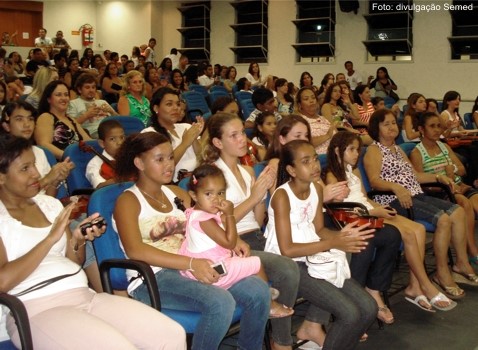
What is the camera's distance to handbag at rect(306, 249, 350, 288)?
2750 millimetres

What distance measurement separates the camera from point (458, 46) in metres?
12.5

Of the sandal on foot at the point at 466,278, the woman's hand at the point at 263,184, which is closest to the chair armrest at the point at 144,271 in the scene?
the woman's hand at the point at 263,184

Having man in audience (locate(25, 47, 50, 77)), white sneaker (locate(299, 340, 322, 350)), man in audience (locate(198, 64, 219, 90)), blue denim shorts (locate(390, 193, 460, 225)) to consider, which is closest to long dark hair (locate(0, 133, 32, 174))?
white sneaker (locate(299, 340, 322, 350))

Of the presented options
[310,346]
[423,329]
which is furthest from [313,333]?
[423,329]

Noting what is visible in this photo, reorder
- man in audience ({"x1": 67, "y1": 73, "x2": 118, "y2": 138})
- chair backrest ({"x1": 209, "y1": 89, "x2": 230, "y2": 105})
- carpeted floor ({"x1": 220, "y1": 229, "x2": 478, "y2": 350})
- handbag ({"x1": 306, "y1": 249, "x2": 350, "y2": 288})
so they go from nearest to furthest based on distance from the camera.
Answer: handbag ({"x1": 306, "y1": 249, "x2": 350, "y2": 288})
carpeted floor ({"x1": 220, "y1": 229, "x2": 478, "y2": 350})
man in audience ({"x1": 67, "y1": 73, "x2": 118, "y2": 138})
chair backrest ({"x1": 209, "y1": 89, "x2": 230, "y2": 105})

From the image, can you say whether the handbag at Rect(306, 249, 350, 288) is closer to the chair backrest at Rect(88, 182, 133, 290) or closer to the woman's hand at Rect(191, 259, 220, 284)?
the woman's hand at Rect(191, 259, 220, 284)

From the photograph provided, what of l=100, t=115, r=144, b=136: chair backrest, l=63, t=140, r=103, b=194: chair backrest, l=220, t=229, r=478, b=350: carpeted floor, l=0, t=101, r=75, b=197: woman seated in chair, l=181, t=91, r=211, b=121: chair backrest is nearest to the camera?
l=220, t=229, r=478, b=350: carpeted floor

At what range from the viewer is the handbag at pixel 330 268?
2750 mm

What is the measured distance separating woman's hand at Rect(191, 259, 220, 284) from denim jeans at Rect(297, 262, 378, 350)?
586 mm

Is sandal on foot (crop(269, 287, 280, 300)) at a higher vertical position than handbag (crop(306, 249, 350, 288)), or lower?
lower

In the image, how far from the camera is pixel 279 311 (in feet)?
8.66

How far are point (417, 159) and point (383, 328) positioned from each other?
5.63 feet

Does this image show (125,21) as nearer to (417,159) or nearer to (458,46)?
(458,46)

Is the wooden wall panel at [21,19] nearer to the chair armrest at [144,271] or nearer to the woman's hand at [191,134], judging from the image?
the woman's hand at [191,134]
